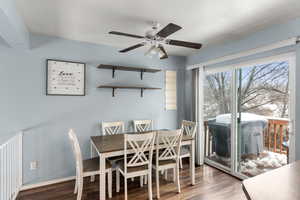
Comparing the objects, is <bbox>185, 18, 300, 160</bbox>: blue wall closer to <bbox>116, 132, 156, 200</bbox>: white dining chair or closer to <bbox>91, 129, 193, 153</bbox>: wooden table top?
<bbox>91, 129, 193, 153</bbox>: wooden table top

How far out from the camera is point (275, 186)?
910 mm

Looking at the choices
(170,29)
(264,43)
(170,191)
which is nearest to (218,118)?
(264,43)

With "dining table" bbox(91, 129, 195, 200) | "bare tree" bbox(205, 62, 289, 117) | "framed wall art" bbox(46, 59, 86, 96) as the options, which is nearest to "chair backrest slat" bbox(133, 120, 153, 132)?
"dining table" bbox(91, 129, 195, 200)

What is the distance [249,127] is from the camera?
9.45ft

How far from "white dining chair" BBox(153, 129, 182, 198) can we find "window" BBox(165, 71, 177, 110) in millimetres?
1478

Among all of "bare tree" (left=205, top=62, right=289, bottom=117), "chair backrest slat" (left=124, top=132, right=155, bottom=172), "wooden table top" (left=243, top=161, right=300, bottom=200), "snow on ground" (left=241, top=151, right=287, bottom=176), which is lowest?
"snow on ground" (left=241, top=151, right=287, bottom=176)

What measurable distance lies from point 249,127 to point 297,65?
1.22 m

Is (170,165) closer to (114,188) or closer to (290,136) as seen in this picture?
(114,188)

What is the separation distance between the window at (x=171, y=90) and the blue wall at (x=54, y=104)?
0.74 meters

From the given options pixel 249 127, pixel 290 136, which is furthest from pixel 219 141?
pixel 290 136

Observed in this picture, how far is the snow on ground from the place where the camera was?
249 cm

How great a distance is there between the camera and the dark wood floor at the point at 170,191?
2.37 metres

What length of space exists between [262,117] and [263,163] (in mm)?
793

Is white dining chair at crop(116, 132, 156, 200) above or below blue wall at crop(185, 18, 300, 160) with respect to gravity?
below
